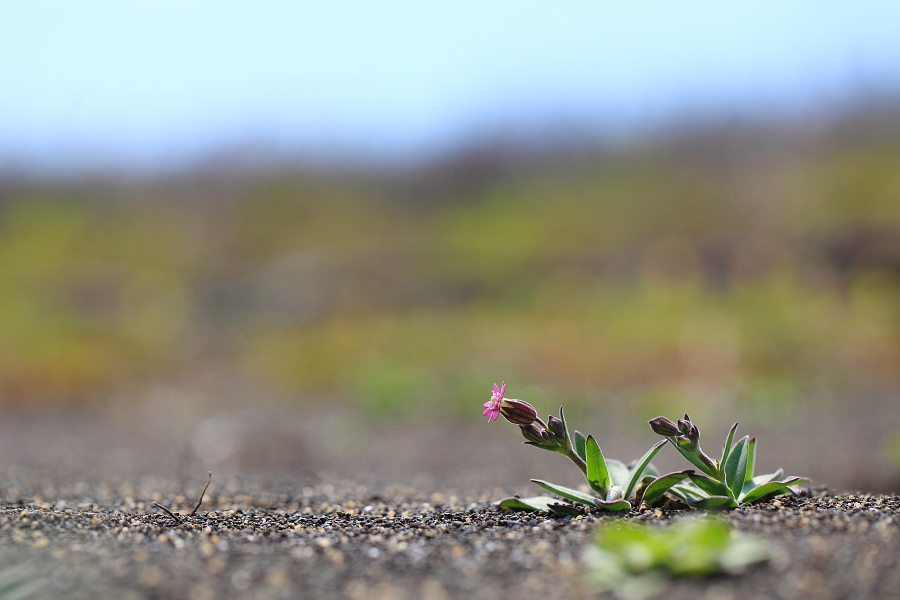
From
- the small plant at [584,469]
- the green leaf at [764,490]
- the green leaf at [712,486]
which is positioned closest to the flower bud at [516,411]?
the small plant at [584,469]

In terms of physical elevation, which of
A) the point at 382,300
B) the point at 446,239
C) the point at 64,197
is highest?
the point at 64,197

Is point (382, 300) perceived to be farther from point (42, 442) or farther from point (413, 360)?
point (42, 442)

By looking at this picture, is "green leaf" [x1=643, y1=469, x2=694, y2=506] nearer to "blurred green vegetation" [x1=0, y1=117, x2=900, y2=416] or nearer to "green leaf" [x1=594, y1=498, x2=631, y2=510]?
"green leaf" [x1=594, y1=498, x2=631, y2=510]

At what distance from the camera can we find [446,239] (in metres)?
21.0

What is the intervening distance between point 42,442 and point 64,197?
2016cm

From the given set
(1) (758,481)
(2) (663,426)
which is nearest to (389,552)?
(2) (663,426)

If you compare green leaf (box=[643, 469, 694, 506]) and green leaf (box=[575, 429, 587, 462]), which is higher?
green leaf (box=[575, 429, 587, 462])

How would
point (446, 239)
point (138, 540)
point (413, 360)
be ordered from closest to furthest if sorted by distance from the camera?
point (138, 540) → point (413, 360) → point (446, 239)

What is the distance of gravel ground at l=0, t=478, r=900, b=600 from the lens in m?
1.59

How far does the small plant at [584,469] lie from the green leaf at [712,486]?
0.26 feet

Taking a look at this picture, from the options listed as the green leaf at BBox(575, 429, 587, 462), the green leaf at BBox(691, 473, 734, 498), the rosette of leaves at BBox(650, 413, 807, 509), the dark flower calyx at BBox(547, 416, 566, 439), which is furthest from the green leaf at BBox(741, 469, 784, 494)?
the dark flower calyx at BBox(547, 416, 566, 439)

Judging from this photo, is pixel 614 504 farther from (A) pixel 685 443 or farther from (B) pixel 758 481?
(B) pixel 758 481

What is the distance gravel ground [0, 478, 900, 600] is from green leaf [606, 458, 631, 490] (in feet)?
0.52

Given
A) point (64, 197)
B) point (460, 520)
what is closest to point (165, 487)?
point (460, 520)
